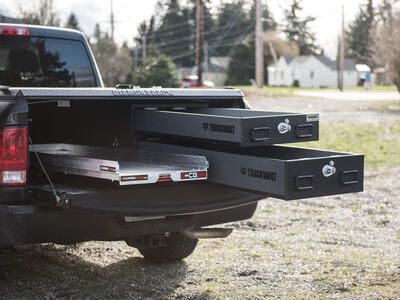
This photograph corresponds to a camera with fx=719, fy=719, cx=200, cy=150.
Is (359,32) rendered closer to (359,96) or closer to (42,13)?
(359,96)

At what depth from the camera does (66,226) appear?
14.8 feet

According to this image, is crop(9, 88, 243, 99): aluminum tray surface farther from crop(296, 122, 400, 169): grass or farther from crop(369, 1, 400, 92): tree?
crop(369, 1, 400, 92): tree

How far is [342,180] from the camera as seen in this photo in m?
4.43

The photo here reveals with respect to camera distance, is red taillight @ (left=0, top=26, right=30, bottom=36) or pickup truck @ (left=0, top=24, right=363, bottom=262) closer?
pickup truck @ (left=0, top=24, right=363, bottom=262)

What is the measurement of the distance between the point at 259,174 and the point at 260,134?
24 centimetres

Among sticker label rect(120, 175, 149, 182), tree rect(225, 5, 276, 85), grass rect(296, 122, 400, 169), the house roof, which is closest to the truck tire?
sticker label rect(120, 175, 149, 182)

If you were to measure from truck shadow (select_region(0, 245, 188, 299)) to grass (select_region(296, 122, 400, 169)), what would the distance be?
6.85 metres

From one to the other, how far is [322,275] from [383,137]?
37.4 feet

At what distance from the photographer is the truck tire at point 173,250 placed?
582 cm

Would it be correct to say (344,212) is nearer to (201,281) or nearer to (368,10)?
(201,281)

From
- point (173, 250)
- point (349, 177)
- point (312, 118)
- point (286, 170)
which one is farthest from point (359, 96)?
point (286, 170)

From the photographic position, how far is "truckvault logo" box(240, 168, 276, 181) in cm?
425

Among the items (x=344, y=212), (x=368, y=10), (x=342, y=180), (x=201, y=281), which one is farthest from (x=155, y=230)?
(x=368, y=10)

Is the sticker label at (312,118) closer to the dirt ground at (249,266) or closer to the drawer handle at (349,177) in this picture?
the drawer handle at (349,177)
